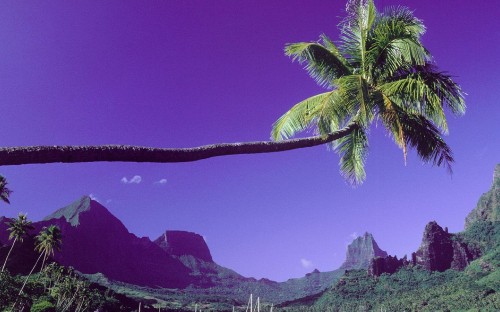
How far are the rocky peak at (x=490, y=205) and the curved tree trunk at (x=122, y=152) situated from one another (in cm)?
17033

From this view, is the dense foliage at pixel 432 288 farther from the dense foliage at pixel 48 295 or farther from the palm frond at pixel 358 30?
the palm frond at pixel 358 30

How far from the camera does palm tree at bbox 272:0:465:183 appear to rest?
6.65 m

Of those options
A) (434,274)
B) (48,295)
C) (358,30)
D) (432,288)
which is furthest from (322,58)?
(434,274)

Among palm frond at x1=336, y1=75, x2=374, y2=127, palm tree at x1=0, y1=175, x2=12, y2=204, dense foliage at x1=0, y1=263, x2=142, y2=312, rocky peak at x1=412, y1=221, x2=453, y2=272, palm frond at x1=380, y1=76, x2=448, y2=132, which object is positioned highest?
rocky peak at x1=412, y1=221, x2=453, y2=272

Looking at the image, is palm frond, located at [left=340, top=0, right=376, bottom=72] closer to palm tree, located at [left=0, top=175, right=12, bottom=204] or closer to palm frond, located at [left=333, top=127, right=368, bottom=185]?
palm frond, located at [left=333, top=127, right=368, bottom=185]

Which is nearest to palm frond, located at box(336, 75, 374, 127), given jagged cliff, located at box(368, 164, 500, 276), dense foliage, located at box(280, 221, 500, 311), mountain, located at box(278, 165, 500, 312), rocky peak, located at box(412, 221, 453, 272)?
dense foliage, located at box(280, 221, 500, 311)

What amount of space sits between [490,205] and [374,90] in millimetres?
176527

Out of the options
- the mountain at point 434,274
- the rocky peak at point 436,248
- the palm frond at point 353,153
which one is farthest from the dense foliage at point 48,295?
Result: the rocky peak at point 436,248

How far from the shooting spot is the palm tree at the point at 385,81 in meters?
6.65

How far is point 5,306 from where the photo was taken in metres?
28.7

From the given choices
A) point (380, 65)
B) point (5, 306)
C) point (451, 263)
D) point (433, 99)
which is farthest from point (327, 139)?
point (451, 263)

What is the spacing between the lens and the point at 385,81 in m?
7.64

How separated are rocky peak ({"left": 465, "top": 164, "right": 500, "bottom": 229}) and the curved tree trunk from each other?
559ft

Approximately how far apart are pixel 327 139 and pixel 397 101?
260cm
